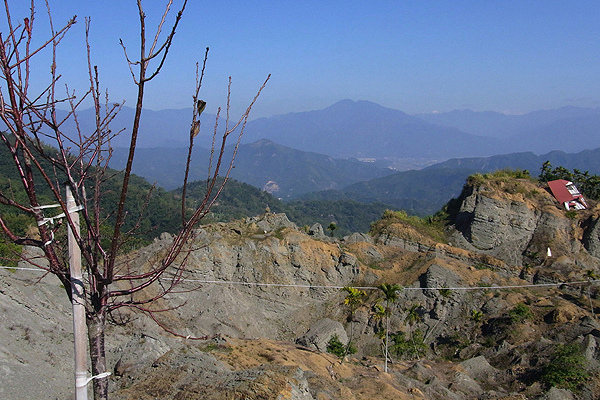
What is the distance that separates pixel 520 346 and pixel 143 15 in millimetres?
21538

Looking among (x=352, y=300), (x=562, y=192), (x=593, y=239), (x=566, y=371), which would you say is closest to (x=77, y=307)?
(x=566, y=371)

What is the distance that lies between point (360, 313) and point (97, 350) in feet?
68.4

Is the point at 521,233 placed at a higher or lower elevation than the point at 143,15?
lower

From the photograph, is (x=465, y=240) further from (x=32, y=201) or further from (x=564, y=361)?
(x=32, y=201)

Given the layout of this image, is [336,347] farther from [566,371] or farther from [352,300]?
[566,371]

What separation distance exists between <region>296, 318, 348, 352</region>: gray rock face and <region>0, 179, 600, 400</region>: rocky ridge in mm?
69

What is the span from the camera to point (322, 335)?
2022cm

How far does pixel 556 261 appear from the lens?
28.5 meters

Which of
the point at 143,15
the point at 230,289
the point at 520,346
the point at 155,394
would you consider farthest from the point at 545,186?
the point at 143,15

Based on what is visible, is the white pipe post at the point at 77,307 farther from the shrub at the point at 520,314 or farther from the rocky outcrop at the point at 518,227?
the rocky outcrop at the point at 518,227

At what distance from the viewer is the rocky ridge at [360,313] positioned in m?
10.4

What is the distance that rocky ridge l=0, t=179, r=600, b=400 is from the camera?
10.4 meters

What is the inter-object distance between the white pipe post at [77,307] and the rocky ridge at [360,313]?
495cm

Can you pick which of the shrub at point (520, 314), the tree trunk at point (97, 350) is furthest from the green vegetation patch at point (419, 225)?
the tree trunk at point (97, 350)
